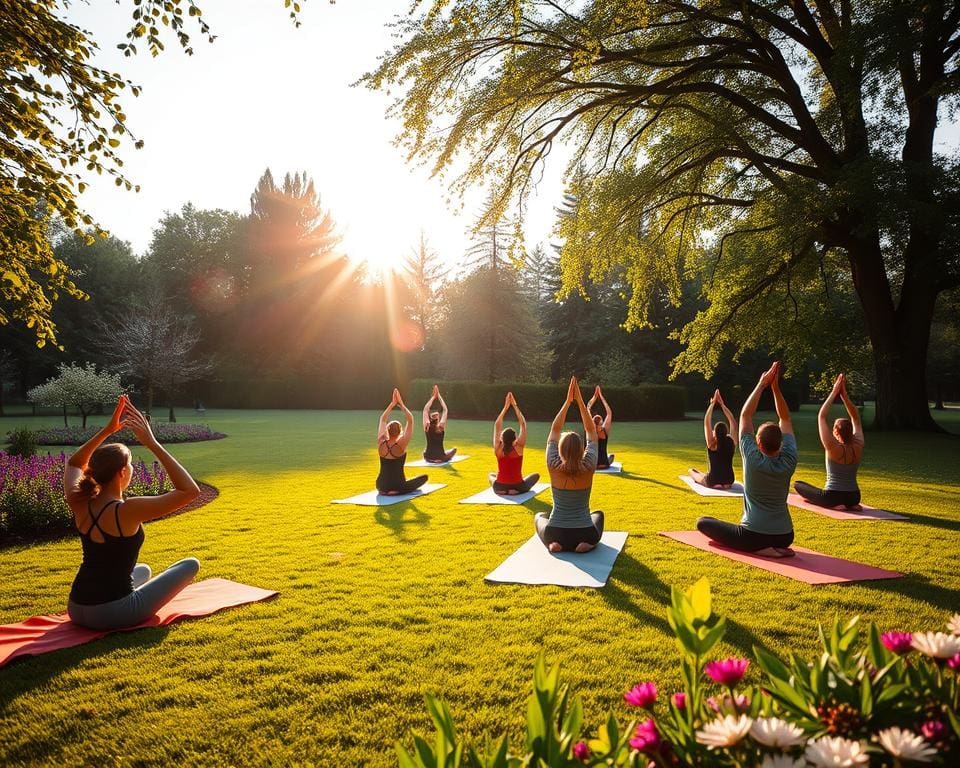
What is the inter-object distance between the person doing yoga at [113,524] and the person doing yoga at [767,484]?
5.44 m

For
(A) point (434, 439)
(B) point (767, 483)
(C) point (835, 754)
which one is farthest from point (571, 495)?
(A) point (434, 439)

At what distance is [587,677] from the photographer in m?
3.50

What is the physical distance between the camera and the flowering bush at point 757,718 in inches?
49.0

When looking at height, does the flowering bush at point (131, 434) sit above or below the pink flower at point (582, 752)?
below

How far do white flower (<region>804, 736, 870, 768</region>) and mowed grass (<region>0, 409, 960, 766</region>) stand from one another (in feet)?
6.88

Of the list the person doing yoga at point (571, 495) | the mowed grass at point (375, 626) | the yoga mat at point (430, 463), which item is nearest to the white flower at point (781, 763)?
the mowed grass at point (375, 626)

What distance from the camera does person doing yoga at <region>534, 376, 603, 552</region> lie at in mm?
6320

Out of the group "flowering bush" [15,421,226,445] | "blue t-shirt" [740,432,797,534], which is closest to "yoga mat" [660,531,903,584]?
"blue t-shirt" [740,432,797,534]

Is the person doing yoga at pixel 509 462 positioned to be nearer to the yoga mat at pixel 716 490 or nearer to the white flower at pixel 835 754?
the yoga mat at pixel 716 490

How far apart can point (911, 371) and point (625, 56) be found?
50.2 feet

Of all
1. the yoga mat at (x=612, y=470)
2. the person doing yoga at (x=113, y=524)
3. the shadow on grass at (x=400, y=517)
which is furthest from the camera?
the yoga mat at (x=612, y=470)

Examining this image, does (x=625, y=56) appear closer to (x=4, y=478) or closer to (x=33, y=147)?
(x=33, y=147)

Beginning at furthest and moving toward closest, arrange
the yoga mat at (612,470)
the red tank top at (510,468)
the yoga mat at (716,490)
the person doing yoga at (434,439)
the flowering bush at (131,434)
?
the flowering bush at (131,434)
the person doing yoga at (434,439)
the yoga mat at (612,470)
the yoga mat at (716,490)
the red tank top at (510,468)

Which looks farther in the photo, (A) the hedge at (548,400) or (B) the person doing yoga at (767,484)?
(A) the hedge at (548,400)
